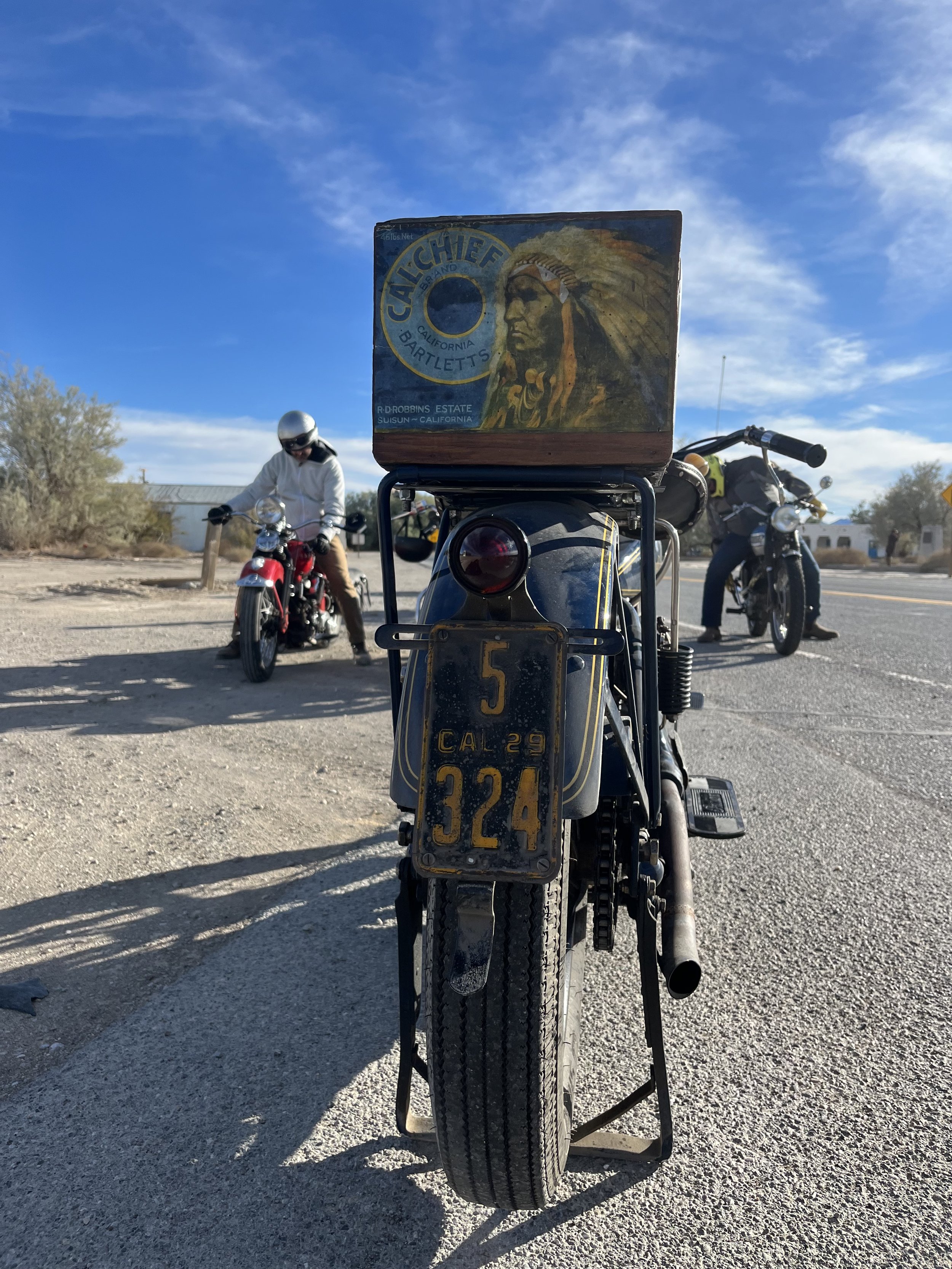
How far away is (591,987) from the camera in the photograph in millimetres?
2414

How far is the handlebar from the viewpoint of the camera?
4.51 meters

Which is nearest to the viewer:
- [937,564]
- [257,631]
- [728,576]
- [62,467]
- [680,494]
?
[680,494]

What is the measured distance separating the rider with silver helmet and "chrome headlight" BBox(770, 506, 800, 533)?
3927mm

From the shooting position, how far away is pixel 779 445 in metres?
4.93

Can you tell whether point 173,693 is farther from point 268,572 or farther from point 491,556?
point 491,556

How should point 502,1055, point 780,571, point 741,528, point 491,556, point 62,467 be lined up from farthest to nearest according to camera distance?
point 62,467, point 741,528, point 780,571, point 491,556, point 502,1055

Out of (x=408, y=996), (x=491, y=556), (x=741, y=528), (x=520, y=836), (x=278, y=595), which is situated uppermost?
(x=741, y=528)

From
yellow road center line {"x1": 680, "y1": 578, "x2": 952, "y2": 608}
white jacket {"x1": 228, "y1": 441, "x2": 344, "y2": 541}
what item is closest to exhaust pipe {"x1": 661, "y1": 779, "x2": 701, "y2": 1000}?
white jacket {"x1": 228, "y1": 441, "x2": 344, "y2": 541}

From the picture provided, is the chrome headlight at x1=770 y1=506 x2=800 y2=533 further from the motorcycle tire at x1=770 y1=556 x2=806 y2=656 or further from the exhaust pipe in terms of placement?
→ the exhaust pipe

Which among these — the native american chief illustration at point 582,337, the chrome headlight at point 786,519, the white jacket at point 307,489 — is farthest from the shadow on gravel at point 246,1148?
the chrome headlight at point 786,519

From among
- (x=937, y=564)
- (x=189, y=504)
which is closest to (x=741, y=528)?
(x=937, y=564)

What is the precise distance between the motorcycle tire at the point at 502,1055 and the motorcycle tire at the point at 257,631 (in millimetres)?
5063

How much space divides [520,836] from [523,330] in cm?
115

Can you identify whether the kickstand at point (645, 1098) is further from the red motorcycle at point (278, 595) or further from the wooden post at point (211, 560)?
the wooden post at point (211, 560)
